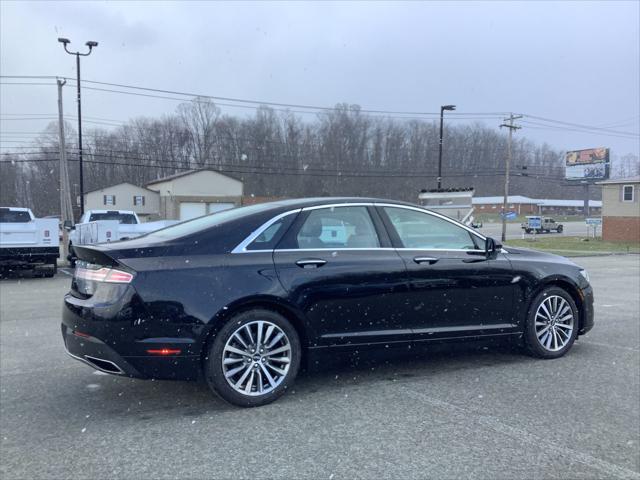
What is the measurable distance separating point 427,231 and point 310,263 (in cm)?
130

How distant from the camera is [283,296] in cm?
432

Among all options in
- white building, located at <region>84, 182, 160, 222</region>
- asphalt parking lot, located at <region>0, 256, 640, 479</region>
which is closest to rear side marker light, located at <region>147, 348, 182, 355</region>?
asphalt parking lot, located at <region>0, 256, 640, 479</region>

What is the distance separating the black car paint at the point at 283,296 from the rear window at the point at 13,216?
12747mm

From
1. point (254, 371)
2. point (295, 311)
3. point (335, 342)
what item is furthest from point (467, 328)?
point (254, 371)

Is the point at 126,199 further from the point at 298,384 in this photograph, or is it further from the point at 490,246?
the point at 490,246

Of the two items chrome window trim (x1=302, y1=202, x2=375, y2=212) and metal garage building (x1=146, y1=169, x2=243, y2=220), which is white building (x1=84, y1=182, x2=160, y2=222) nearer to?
metal garage building (x1=146, y1=169, x2=243, y2=220)

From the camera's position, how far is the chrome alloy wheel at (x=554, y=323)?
5.62 m

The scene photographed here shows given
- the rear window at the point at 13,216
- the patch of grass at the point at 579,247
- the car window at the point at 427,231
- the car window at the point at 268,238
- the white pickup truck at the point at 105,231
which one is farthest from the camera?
the patch of grass at the point at 579,247

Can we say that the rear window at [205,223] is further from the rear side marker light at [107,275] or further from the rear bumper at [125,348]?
the rear bumper at [125,348]

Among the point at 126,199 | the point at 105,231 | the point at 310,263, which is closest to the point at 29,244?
the point at 105,231

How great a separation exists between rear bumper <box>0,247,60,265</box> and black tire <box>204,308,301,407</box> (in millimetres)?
11711

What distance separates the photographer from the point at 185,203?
176ft

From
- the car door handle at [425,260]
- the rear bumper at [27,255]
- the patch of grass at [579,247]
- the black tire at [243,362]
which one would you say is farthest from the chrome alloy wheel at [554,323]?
the patch of grass at [579,247]

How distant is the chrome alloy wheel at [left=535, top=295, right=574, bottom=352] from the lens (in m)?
5.62
